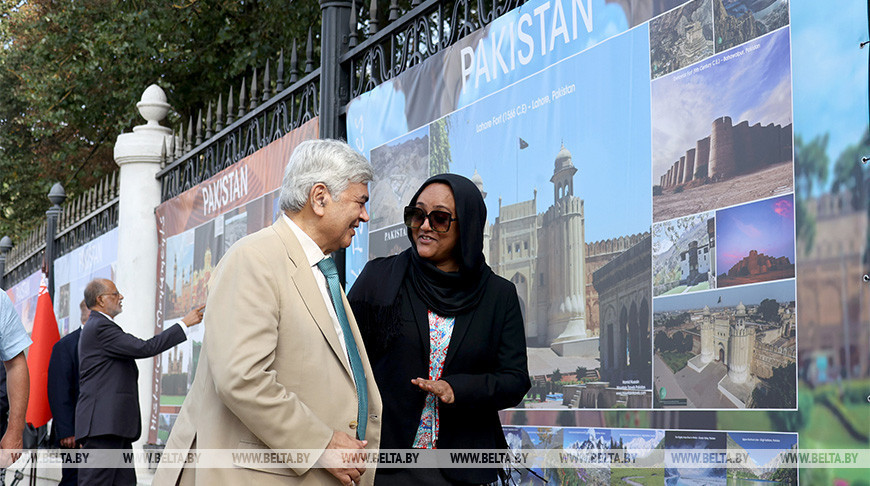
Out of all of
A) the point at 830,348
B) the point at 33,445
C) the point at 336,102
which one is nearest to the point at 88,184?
the point at 33,445

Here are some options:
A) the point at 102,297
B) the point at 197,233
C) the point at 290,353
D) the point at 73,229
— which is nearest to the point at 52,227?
the point at 73,229

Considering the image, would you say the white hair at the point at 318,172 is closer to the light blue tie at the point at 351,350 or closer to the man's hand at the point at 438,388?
the light blue tie at the point at 351,350

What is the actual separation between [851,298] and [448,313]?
50.1 inches

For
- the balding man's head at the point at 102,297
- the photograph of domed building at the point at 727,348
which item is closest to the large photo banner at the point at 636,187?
the photograph of domed building at the point at 727,348

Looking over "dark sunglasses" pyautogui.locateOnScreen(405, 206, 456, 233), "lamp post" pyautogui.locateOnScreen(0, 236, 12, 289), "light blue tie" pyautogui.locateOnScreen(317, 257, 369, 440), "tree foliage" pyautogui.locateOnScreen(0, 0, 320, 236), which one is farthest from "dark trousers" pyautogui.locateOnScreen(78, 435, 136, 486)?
"lamp post" pyautogui.locateOnScreen(0, 236, 12, 289)

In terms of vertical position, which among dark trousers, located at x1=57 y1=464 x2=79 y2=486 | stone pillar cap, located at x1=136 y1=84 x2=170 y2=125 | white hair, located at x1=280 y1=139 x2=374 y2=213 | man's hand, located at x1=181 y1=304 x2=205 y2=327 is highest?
stone pillar cap, located at x1=136 y1=84 x2=170 y2=125

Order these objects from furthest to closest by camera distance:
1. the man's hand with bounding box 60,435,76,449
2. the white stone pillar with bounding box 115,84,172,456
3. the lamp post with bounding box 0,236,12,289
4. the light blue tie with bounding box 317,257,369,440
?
the lamp post with bounding box 0,236,12,289
the white stone pillar with bounding box 115,84,172,456
the man's hand with bounding box 60,435,76,449
the light blue tie with bounding box 317,257,369,440

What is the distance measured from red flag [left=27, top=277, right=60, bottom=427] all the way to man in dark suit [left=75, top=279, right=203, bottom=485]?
2.44 metres

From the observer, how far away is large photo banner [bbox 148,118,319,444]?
7504 millimetres

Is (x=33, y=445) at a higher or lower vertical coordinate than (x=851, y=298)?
lower

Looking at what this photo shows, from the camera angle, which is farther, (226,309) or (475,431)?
(475,431)

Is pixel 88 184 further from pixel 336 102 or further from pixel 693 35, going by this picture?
pixel 693 35

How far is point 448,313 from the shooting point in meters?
3.35

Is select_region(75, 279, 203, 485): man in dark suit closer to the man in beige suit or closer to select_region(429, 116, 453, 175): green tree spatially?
select_region(429, 116, 453, 175): green tree
